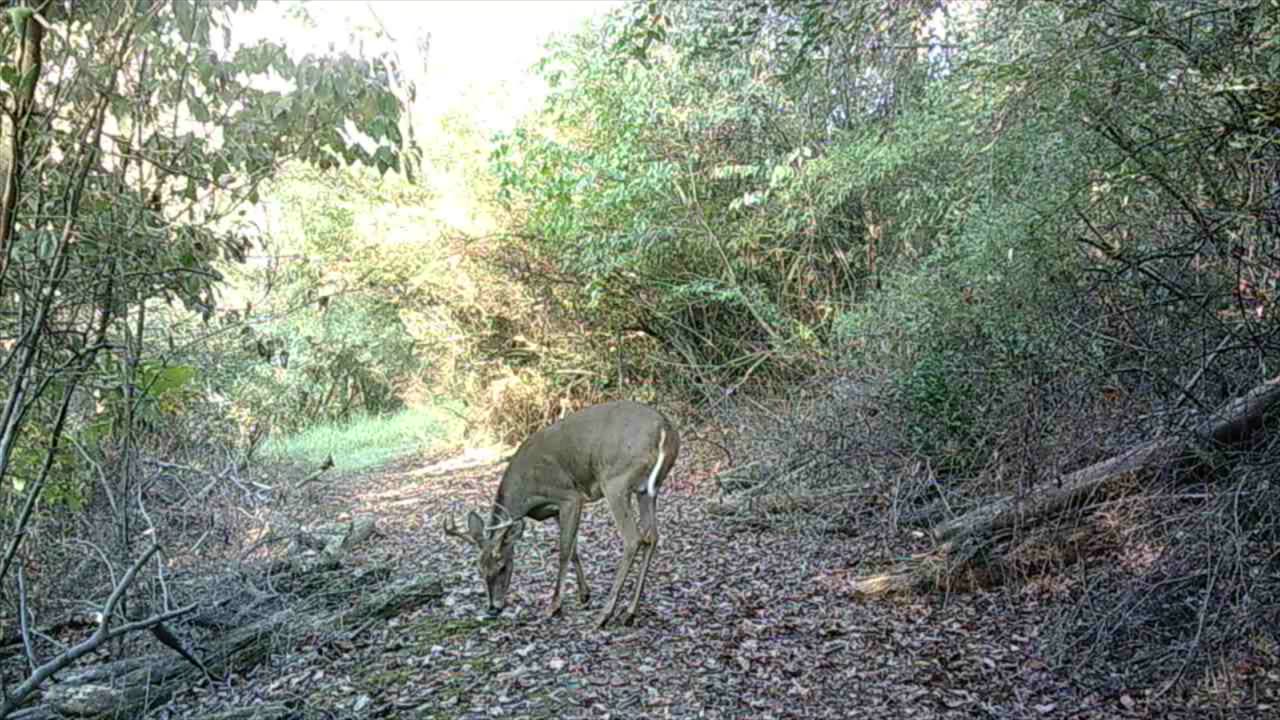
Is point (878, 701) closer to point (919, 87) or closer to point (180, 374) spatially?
point (180, 374)

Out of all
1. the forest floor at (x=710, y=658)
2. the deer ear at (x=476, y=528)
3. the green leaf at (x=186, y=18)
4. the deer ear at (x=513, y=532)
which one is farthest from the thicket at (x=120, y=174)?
the deer ear at (x=513, y=532)

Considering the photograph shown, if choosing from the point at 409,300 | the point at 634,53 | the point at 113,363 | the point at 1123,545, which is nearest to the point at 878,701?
the point at 1123,545

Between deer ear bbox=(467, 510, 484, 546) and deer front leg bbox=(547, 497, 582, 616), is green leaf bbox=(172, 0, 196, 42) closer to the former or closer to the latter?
deer ear bbox=(467, 510, 484, 546)

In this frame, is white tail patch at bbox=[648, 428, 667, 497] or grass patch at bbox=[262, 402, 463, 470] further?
grass patch at bbox=[262, 402, 463, 470]

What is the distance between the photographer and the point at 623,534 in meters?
6.07

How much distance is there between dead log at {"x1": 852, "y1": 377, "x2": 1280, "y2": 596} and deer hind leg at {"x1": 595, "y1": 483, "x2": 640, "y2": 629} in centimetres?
148

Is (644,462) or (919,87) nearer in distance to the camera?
(644,462)

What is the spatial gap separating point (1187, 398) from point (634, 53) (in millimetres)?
3415

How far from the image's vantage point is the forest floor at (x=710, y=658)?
4496 mm

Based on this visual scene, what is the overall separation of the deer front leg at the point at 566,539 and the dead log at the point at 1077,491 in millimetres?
1877

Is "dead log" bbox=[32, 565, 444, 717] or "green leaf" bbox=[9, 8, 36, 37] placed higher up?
"green leaf" bbox=[9, 8, 36, 37]

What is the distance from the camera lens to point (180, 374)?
518 centimetres

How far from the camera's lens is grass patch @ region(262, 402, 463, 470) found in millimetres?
15883

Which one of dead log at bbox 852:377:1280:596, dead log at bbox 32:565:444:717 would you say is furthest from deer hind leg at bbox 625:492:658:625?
dead log at bbox 32:565:444:717
